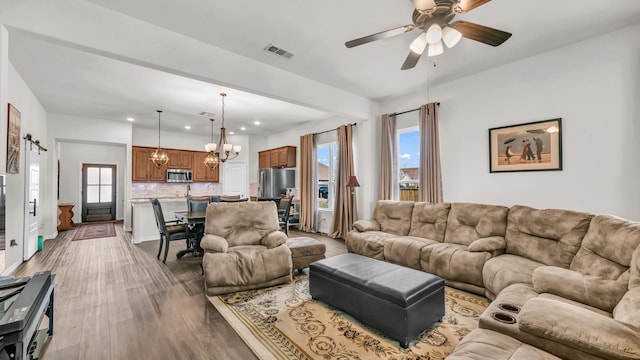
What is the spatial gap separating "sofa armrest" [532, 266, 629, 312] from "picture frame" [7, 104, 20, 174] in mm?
5866

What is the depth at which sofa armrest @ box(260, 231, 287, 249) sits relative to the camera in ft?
11.3

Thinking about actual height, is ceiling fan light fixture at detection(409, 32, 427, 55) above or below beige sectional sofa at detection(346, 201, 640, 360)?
above

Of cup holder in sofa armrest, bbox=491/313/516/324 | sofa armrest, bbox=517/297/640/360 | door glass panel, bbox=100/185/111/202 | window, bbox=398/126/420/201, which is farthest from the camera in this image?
door glass panel, bbox=100/185/111/202

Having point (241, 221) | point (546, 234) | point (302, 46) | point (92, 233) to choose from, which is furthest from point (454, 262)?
point (92, 233)

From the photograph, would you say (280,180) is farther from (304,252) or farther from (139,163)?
(304,252)

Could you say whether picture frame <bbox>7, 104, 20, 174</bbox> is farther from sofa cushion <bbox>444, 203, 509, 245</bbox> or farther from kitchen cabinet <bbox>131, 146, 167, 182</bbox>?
sofa cushion <bbox>444, 203, 509, 245</bbox>

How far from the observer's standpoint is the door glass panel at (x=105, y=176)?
9531 millimetres

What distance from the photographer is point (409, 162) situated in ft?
17.6

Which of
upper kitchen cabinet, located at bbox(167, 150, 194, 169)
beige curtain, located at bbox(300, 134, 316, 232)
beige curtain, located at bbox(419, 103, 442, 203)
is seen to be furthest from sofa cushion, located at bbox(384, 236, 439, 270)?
upper kitchen cabinet, located at bbox(167, 150, 194, 169)

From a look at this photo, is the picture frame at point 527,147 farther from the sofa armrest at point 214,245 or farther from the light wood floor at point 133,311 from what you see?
the light wood floor at point 133,311

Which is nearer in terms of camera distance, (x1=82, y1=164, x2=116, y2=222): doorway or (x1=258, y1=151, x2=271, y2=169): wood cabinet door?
(x1=258, y1=151, x2=271, y2=169): wood cabinet door

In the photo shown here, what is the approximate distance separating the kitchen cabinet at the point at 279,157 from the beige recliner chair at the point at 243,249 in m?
4.06

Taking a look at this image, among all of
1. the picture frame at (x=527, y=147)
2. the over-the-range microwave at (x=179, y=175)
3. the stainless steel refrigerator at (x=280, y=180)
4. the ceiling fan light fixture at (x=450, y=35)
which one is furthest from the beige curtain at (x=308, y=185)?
the ceiling fan light fixture at (x=450, y=35)

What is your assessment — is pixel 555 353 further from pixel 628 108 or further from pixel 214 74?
pixel 214 74
